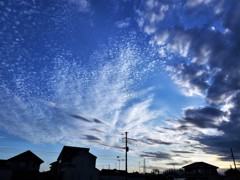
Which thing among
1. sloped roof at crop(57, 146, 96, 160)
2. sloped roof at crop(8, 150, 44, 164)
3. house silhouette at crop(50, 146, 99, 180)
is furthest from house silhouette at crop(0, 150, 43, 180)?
sloped roof at crop(57, 146, 96, 160)

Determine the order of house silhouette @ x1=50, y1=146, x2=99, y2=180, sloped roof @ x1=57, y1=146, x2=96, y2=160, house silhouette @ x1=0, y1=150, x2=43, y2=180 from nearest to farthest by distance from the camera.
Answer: house silhouette @ x1=50, y1=146, x2=99, y2=180 < sloped roof @ x1=57, y1=146, x2=96, y2=160 < house silhouette @ x1=0, y1=150, x2=43, y2=180

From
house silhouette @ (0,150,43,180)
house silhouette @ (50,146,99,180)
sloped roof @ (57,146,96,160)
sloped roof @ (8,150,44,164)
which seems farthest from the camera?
sloped roof @ (8,150,44,164)

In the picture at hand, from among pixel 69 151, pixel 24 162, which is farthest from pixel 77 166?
pixel 24 162

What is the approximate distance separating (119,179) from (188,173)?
26938mm

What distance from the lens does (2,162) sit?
197ft

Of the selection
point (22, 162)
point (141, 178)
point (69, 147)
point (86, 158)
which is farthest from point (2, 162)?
point (141, 178)

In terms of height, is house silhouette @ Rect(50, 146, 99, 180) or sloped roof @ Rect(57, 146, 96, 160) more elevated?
sloped roof @ Rect(57, 146, 96, 160)

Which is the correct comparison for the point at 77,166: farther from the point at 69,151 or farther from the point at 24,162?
the point at 24,162

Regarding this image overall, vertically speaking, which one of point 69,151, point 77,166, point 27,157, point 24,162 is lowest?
point 77,166

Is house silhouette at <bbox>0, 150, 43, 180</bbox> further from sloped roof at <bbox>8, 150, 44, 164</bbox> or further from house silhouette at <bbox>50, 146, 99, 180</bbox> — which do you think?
house silhouette at <bbox>50, 146, 99, 180</bbox>

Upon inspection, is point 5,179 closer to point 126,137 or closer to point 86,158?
point 86,158

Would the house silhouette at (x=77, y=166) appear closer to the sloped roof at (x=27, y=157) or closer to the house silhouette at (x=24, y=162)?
the house silhouette at (x=24, y=162)

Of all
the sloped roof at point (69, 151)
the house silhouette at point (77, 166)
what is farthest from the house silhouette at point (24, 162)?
the sloped roof at point (69, 151)

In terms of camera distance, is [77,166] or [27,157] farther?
[27,157]
